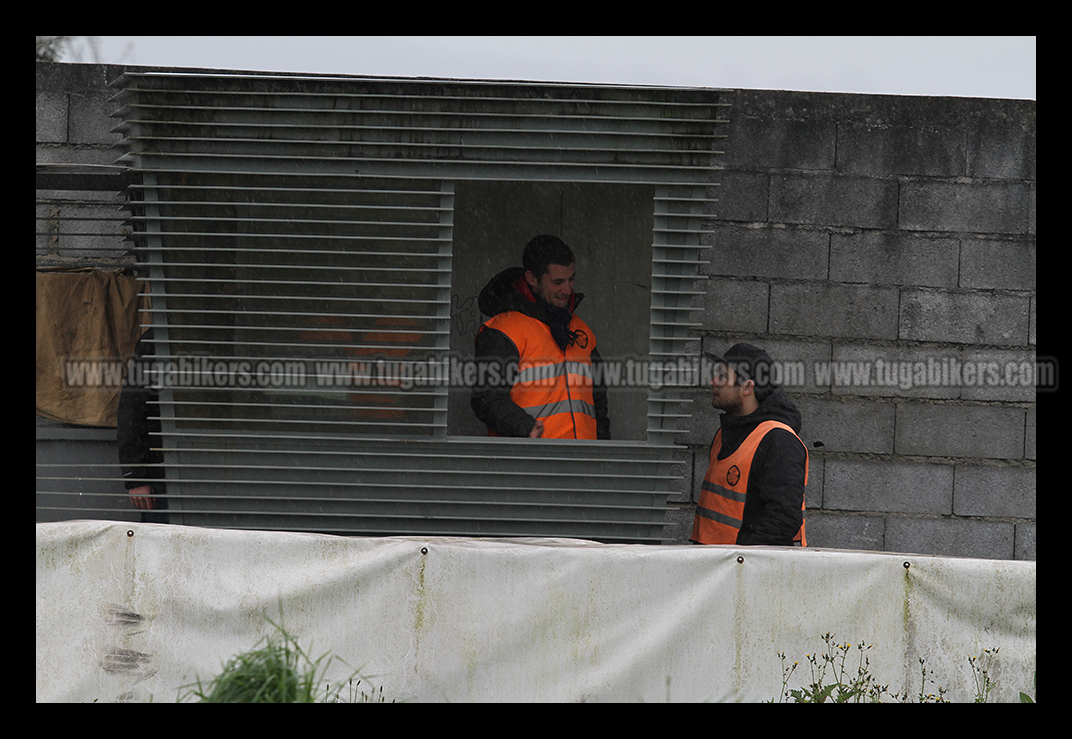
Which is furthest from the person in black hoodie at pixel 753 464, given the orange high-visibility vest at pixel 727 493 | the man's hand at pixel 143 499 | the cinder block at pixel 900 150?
the man's hand at pixel 143 499

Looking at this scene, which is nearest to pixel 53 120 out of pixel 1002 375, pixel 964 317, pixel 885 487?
pixel 885 487

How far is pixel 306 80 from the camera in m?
3.78

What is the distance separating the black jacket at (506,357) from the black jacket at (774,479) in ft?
3.13

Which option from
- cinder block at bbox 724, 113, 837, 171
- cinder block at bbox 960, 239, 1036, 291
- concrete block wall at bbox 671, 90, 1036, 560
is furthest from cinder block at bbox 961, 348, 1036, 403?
cinder block at bbox 724, 113, 837, 171

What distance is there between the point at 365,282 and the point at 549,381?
1089 mm

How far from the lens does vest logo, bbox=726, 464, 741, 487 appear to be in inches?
156

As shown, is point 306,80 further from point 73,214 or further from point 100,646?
point 100,646

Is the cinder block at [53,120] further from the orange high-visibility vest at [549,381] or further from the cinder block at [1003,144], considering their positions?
the cinder block at [1003,144]

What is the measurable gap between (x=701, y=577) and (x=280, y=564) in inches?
57.5

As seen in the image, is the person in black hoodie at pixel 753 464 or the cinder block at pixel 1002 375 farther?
the cinder block at pixel 1002 375

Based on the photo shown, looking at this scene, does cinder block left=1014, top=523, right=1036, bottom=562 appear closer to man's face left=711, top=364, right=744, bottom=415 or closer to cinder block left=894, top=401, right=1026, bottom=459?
cinder block left=894, top=401, right=1026, bottom=459

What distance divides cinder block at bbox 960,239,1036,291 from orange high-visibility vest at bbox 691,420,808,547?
69.5 inches

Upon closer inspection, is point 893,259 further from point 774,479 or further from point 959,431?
point 774,479

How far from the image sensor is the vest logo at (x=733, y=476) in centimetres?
396
